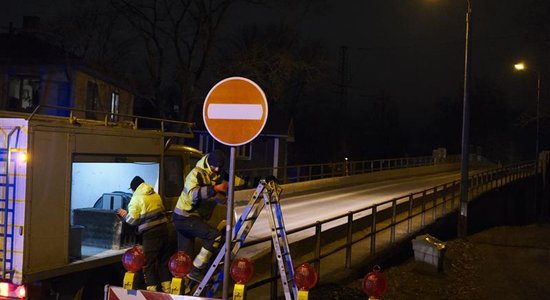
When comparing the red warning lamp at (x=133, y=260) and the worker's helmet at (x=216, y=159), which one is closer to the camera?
the red warning lamp at (x=133, y=260)

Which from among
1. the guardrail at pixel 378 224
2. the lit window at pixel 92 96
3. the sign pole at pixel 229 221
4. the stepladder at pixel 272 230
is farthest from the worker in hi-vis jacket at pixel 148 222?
the lit window at pixel 92 96

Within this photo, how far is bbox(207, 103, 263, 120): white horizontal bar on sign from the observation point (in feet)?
17.4

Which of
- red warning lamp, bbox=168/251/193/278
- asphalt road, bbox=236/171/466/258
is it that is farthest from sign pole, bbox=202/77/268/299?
asphalt road, bbox=236/171/466/258

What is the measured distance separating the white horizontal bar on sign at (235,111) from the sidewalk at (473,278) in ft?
12.7

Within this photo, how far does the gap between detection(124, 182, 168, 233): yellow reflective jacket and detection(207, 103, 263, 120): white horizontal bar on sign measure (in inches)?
89.2

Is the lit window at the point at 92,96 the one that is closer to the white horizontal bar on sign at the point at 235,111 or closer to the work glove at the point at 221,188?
the work glove at the point at 221,188

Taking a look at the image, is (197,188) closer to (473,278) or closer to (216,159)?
(216,159)

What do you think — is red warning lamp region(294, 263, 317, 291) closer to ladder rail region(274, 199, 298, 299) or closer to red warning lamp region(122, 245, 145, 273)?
ladder rail region(274, 199, 298, 299)

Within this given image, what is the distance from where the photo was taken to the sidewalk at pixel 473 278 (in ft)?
32.8

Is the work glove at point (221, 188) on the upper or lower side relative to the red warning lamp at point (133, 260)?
upper

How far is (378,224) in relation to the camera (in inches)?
626

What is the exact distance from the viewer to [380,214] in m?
16.3

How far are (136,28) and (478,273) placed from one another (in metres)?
21.5

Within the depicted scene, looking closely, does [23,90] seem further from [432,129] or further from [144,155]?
[432,129]
